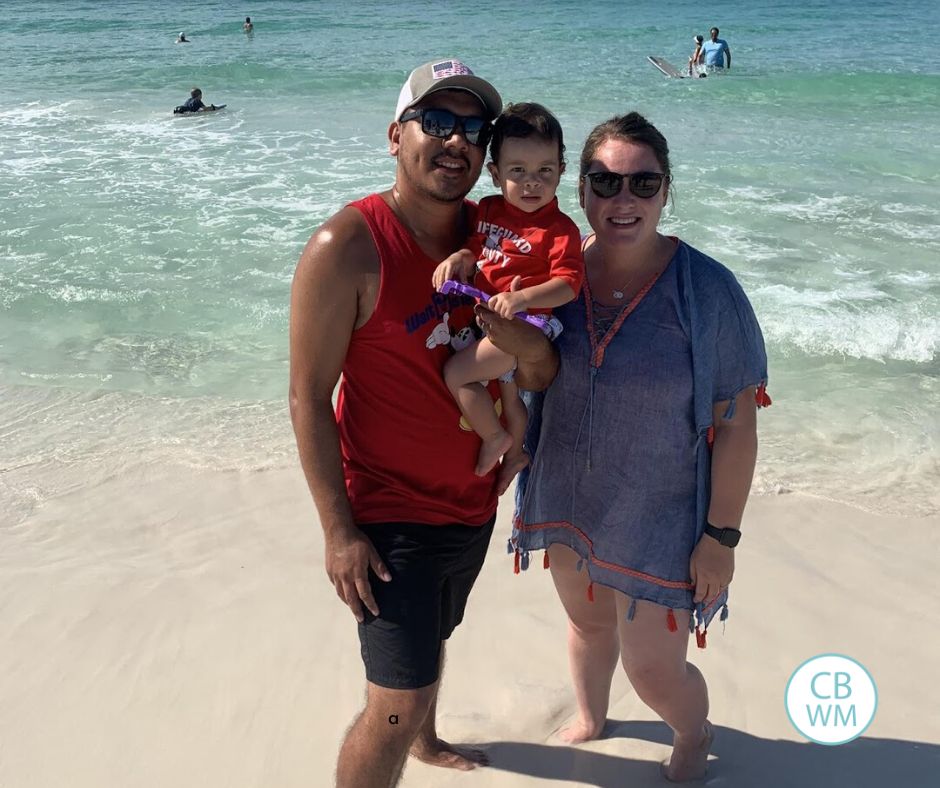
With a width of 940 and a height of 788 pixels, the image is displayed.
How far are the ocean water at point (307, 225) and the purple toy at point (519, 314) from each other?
2948 millimetres

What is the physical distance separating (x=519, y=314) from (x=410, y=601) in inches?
33.3

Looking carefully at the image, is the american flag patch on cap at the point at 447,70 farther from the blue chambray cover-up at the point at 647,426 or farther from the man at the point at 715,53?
the man at the point at 715,53

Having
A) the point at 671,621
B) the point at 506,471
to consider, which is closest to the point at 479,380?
A: the point at 506,471

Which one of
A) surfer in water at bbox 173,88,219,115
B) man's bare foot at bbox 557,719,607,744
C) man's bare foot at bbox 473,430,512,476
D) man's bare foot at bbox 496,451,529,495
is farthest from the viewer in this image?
surfer in water at bbox 173,88,219,115

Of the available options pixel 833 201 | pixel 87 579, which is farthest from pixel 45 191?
pixel 833 201

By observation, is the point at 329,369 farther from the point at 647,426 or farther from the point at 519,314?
the point at 647,426

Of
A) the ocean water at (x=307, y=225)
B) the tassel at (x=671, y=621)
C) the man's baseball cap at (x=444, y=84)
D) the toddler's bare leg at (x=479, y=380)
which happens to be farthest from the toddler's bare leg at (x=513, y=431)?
the ocean water at (x=307, y=225)

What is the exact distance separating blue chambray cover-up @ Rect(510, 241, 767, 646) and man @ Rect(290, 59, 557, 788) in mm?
180

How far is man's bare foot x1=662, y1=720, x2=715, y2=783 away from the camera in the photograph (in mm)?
3033

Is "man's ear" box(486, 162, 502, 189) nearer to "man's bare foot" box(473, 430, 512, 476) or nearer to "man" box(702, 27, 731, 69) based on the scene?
"man's bare foot" box(473, 430, 512, 476)

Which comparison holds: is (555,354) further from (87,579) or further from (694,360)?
(87,579)

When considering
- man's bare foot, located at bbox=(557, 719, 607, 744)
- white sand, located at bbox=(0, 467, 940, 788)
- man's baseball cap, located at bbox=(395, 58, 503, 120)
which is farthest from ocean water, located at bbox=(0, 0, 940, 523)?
man's baseball cap, located at bbox=(395, 58, 503, 120)

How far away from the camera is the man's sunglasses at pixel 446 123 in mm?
2455

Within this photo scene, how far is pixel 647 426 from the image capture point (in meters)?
2.53
